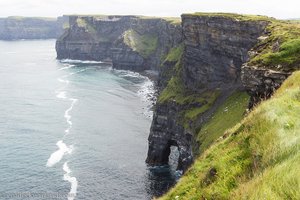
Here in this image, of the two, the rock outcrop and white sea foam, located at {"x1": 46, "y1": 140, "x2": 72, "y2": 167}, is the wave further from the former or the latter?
the rock outcrop

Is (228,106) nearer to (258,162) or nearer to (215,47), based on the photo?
(215,47)

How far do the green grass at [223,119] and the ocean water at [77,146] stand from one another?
42.2 feet

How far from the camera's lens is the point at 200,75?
327ft

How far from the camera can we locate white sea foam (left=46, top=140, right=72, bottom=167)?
89.3m

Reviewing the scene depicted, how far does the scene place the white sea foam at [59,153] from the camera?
89.3 metres

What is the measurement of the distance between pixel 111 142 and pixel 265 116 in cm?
8710

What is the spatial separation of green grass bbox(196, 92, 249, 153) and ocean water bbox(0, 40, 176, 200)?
12.9 metres

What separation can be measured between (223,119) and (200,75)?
87.3ft

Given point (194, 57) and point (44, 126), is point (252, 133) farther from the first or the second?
point (44, 126)

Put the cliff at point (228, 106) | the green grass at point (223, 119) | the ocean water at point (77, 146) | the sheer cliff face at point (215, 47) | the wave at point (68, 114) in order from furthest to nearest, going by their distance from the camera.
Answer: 1. the wave at point (68, 114)
2. the sheer cliff face at point (215, 47)
3. the ocean water at point (77, 146)
4. the green grass at point (223, 119)
5. the cliff at point (228, 106)

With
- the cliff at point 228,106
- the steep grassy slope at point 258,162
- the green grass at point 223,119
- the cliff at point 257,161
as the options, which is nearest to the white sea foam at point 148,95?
the cliff at point 228,106

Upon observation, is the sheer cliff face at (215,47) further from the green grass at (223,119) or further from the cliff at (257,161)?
the cliff at (257,161)

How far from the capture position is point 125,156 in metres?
92.8

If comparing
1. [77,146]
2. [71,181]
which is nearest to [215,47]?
[77,146]
